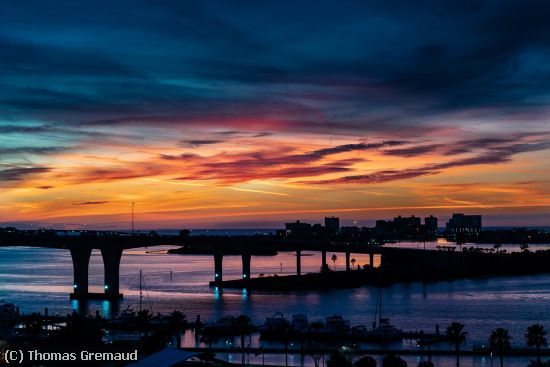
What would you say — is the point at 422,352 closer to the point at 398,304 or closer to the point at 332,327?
the point at 332,327

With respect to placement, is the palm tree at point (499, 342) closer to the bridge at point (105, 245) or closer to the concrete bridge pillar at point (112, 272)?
the bridge at point (105, 245)

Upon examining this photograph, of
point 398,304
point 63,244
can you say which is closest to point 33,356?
point 398,304

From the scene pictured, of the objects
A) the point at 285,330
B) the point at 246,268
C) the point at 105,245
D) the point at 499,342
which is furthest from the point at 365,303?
the point at 499,342

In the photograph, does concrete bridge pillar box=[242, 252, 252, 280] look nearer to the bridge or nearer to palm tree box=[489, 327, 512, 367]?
the bridge

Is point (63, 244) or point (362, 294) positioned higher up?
point (63, 244)

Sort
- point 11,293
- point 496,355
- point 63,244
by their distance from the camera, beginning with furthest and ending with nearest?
point 11,293, point 63,244, point 496,355

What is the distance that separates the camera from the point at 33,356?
34.4m

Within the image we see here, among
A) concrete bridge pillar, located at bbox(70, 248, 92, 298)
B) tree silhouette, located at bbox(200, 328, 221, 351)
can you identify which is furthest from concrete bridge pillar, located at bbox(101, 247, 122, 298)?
tree silhouette, located at bbox(200, 328, 221, 351)

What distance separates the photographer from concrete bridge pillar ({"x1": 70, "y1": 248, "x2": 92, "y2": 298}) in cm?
10106

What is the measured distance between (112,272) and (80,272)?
381cm

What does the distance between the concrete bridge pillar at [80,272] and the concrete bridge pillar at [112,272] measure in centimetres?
225

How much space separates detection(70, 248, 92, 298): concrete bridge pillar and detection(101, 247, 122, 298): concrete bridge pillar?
225cm

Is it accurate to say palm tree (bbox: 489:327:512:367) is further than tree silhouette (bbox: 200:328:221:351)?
No

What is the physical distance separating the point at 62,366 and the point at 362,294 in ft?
253
